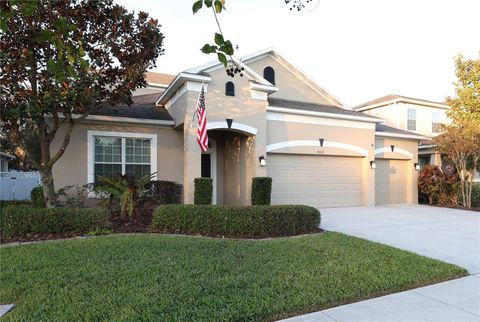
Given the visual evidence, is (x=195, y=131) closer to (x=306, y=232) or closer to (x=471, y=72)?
(x=306, y=232)

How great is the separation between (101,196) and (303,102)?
31.1 ft

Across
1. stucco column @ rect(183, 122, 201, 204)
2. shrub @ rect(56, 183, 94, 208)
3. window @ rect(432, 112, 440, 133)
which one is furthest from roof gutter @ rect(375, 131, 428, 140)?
shrub @ rect(56, 183, 94, 208)

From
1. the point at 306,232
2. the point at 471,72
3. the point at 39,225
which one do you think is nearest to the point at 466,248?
the point at 306,232

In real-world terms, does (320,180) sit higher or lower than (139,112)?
lower

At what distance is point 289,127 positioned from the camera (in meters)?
12.7

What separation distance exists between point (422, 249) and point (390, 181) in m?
9.53

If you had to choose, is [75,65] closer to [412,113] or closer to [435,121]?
[412,113]

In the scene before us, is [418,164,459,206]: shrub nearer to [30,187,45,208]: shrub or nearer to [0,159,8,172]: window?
[30,187,45,208]: shrub

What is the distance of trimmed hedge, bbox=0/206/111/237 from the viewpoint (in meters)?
7.25

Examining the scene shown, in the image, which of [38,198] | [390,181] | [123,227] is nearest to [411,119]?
[390,181]

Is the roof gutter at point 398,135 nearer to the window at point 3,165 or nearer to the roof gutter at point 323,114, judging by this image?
the roof gutter at point 323,114

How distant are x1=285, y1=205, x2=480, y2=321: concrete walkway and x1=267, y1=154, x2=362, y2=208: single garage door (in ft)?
3.09

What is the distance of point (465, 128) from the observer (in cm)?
1366

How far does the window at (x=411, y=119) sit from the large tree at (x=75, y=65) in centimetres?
1673
